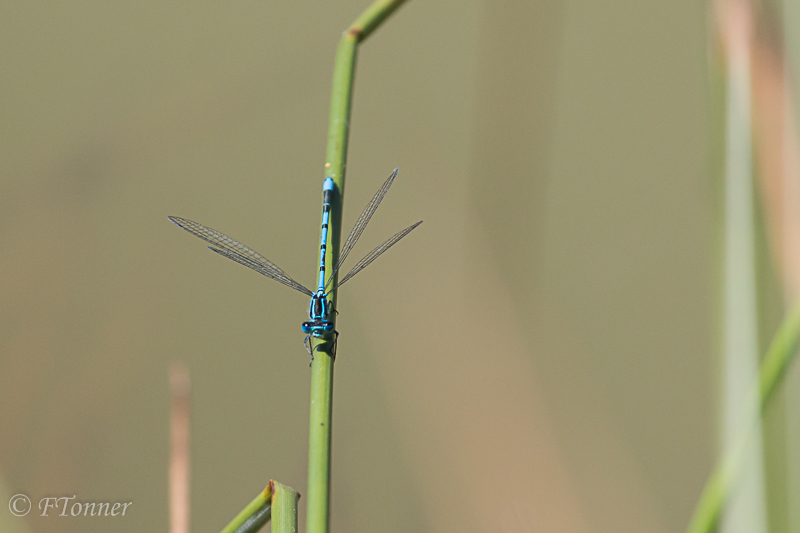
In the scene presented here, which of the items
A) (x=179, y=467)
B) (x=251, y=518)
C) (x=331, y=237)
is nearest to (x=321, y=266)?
(x=331, y=237)

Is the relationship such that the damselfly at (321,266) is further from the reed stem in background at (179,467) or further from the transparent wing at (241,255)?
the reed stem in background at (179,467)

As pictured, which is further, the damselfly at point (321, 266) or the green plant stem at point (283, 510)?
the damselfly at point (321, 266)

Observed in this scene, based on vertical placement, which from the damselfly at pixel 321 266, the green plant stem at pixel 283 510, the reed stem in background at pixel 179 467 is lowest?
the green plant stem at pixel 283 510

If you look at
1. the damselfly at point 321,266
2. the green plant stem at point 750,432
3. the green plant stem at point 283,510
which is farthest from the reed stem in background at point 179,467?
the green plant stem at point 750,432

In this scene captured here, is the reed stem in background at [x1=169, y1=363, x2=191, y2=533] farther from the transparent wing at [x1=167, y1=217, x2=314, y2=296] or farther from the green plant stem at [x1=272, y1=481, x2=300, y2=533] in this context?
the green plant stem at [x1=272, y1=481, x2=300, y2=533]

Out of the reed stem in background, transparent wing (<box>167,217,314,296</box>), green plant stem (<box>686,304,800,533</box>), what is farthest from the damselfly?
green plant stem (<box>686,304,800,533</box>)

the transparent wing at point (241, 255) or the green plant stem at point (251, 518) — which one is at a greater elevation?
the transparent wing at point (241, 255)

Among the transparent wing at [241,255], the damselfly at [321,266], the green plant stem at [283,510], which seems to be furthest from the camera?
the transparent wing at [241,255]
